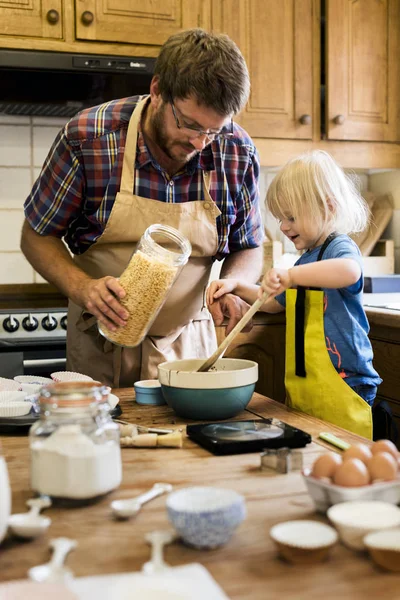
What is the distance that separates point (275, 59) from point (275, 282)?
1870 mm

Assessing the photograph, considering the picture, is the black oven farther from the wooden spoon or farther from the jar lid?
the jar lid

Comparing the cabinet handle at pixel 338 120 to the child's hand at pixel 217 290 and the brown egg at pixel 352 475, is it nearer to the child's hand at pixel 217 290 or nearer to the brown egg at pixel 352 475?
the child's hand at pixel 217 290

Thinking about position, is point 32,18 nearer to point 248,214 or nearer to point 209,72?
point 248,214

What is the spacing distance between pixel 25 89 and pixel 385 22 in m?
1.54

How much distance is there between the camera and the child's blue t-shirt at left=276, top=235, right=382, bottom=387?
156cm

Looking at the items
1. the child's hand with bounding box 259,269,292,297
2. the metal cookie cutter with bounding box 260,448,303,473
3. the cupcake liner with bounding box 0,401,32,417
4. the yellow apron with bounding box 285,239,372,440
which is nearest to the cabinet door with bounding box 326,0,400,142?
the yellow apron with bounding box 285,239,372,440

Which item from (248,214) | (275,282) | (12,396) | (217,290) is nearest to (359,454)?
(275,282)

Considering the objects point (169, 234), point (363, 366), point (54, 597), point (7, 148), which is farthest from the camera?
point (7, 148)

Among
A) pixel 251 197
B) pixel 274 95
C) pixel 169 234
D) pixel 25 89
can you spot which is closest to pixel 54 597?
pixel 169 234

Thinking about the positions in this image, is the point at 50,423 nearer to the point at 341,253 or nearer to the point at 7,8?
the point at 341,253

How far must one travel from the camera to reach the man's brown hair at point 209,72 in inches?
52.5

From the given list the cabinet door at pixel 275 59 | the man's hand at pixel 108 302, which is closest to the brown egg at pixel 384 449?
the man's hand at pixel 108 302

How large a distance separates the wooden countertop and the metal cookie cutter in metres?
0.01

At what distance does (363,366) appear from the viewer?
5.11 ft
